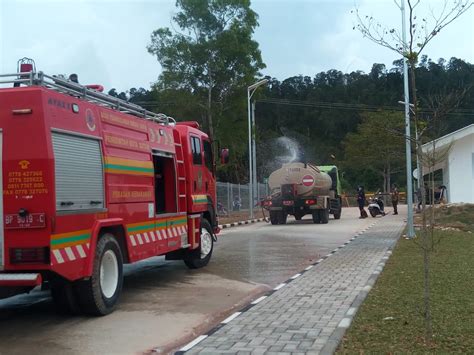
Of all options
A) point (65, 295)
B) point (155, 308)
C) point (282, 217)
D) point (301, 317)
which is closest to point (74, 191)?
point (65, 295)

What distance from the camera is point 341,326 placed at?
6199mm

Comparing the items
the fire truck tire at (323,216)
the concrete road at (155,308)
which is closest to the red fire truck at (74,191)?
the concrete road at (155,308)

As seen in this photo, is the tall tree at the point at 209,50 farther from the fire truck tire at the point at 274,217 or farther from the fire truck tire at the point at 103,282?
the fire truck tire at the point at 103,282

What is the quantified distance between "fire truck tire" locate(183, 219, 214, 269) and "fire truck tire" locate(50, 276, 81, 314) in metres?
4.29

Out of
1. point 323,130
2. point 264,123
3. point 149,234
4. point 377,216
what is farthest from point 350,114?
point 149,234

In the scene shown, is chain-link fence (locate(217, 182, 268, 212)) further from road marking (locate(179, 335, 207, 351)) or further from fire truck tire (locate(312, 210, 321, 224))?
road marking (locate(179, 335, 207, 351))

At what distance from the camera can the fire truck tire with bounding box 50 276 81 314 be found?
7.23m

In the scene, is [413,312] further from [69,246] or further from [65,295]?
[65,295]

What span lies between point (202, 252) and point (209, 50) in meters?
21.7

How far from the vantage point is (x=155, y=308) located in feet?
26.2

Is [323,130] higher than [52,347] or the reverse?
higher

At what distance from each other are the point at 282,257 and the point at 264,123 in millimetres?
57658

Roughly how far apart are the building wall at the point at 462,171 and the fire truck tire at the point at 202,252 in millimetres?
20182

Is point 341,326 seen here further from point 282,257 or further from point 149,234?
point 282,257
